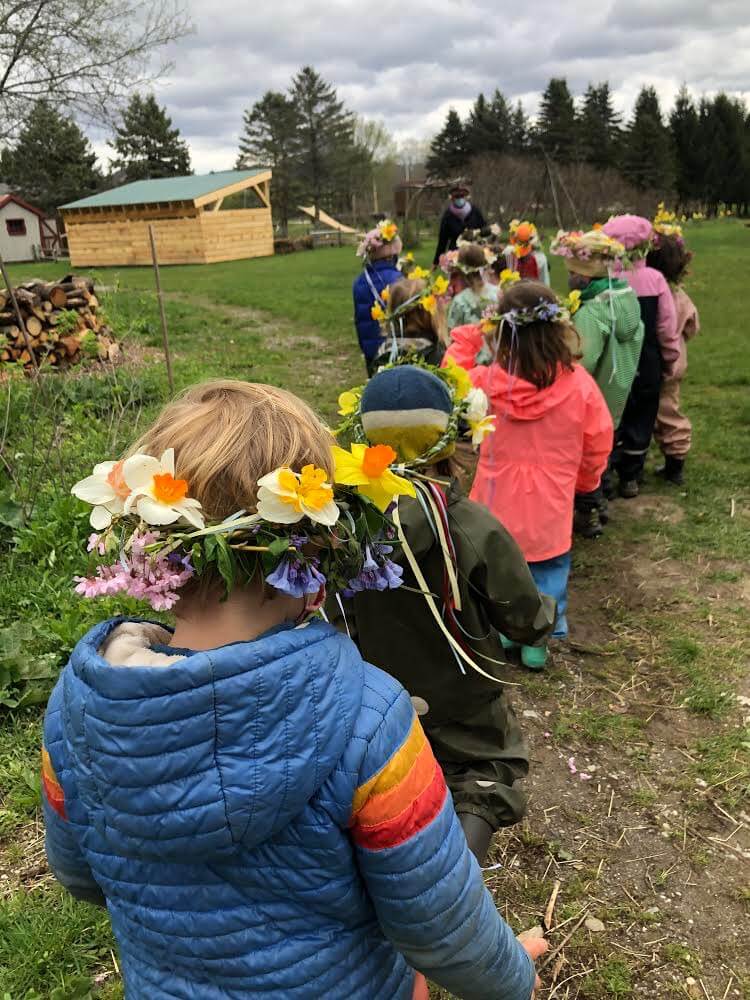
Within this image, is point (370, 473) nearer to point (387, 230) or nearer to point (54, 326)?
point (387, 230)

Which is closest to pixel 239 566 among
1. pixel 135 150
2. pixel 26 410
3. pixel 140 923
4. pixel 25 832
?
pixel 140 923

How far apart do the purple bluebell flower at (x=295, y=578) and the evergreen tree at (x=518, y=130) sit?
5079 centimetres

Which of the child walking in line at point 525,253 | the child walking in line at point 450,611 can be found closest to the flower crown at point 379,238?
the child walking in line at point 525,253

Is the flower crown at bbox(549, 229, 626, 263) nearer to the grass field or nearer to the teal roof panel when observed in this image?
the grass field

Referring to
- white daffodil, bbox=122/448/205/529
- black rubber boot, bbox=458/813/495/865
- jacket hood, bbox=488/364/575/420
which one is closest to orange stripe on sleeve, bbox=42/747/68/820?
white daffodil, bbox=122/448/205/529

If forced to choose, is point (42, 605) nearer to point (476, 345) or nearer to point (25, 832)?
point (25, 832)

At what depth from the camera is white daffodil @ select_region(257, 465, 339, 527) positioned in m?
1.07

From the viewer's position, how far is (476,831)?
88.0 inches

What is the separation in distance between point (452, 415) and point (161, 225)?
2651cm

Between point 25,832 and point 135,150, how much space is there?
179 feet

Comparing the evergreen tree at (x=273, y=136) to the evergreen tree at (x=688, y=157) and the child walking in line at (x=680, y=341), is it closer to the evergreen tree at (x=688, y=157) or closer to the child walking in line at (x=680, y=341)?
the evergreen tree at (x=688, y=157)

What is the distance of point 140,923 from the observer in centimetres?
116

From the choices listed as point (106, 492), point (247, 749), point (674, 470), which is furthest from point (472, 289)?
point (247, 749)

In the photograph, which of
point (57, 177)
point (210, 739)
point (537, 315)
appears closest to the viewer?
point (210, 739)
